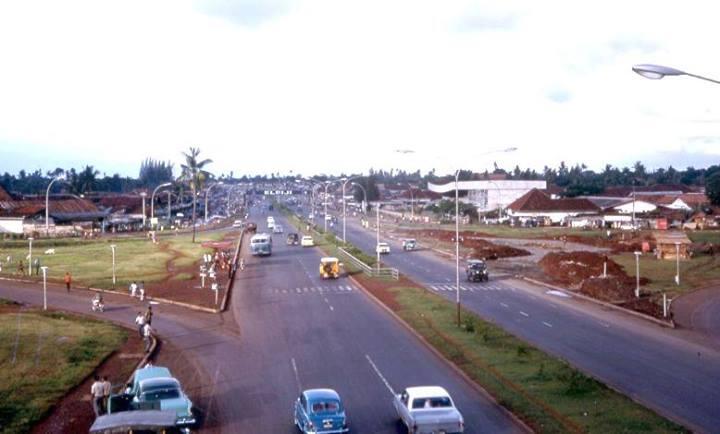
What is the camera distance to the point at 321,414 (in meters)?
20.4

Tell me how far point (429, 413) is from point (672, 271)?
1953 inches

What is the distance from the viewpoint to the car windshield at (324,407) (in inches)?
809

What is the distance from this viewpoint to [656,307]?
148ft

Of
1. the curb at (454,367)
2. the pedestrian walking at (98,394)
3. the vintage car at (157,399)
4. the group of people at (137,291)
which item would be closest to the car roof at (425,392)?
the curb at (454,367)

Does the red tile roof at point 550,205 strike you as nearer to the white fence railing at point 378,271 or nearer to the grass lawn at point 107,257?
the grass lawn at point 107,257

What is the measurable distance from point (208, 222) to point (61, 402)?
420 feet

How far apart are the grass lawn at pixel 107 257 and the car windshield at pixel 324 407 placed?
3613 cm

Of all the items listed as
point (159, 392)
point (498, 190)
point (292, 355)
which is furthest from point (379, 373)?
point (498, 190)

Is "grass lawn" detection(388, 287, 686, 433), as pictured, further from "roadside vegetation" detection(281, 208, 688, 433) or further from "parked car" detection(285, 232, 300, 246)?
"parked car" detection(285, 232, 300, 246)

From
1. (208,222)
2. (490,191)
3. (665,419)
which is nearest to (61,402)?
(665,419)

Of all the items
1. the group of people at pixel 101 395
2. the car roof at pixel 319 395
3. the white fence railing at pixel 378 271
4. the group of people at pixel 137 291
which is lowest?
the white fence railing at pixel 378 271

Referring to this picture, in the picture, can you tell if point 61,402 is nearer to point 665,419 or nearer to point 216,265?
point 665,419

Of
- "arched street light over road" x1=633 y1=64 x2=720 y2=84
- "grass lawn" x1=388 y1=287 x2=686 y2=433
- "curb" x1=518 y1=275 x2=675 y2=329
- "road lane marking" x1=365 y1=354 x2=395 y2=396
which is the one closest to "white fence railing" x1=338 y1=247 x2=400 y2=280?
"curb" x1=518 y1=275 x2=675 y2=329

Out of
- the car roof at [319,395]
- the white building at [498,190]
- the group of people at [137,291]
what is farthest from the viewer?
the white building at [498,190]
